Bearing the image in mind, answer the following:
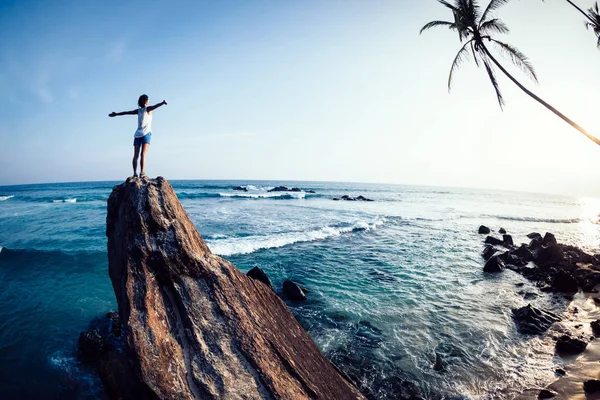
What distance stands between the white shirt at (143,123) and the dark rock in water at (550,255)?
1906cm

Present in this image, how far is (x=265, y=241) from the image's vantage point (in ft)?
55.9

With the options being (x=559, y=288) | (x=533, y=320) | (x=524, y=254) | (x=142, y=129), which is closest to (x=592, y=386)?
(x=533, y=320)

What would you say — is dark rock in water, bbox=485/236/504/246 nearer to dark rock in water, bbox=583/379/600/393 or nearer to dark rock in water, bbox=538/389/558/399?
dark rock in water, bbox=583/379/600/393

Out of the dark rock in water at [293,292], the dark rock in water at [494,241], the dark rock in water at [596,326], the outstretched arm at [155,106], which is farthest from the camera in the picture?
the dark rock in water at [494,241]

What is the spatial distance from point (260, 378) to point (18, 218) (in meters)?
33.0

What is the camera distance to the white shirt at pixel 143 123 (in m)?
6.41

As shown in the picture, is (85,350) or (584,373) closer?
(584,373)

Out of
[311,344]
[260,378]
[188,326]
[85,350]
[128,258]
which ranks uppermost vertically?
[128,258]

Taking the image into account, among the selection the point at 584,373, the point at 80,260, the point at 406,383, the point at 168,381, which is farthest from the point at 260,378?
the point at 80,260

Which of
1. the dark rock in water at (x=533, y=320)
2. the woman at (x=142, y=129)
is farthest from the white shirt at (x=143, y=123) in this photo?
the dark rock in water at (x=533, y=320)

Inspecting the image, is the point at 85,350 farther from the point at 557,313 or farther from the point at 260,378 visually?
the point at 557,313

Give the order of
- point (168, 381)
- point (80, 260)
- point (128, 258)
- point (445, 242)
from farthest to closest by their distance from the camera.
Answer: point (445, 242)
point (80, 260)
point (128, 258)
point (168, 381)

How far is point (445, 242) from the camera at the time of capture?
1872 cm

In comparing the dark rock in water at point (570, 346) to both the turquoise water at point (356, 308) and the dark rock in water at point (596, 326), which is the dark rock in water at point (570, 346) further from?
the dark rock in water at point (596, 326)
